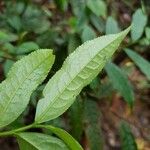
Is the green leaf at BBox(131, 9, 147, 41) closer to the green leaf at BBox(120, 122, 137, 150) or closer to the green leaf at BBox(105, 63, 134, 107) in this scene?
the green leaf at BBox(105, 63, 134, 107)

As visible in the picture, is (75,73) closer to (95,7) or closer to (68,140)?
(68,140)

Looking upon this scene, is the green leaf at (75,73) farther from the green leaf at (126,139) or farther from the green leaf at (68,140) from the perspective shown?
the green leaf at (126,139)

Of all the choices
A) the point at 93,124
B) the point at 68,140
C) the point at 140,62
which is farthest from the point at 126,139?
the point at 68,140

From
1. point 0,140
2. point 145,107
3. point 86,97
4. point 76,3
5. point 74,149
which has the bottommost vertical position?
point 145,107

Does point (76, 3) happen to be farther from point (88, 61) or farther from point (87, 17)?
point (88, 61)

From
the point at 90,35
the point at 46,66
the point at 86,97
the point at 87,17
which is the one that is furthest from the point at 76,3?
the point at 46,66

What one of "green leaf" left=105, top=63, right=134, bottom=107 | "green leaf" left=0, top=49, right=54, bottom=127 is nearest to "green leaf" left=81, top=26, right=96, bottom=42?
"green leaf" left=105, top=63, right=134, bottom=107
